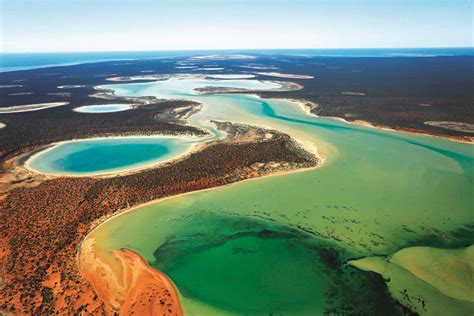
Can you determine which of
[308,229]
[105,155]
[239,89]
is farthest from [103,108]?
[308,229]

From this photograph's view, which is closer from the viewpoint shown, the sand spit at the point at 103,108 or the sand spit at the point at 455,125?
the sand spit at the point at 455,125

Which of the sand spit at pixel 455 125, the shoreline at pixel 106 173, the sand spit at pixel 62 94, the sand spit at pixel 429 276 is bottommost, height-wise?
the sand spit at pixel 429 276

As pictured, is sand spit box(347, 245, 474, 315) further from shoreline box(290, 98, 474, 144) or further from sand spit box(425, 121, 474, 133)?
sand spit box(425, 121, 474, 133)

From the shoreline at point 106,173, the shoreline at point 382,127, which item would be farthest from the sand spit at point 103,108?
the shoreline at point 382,127

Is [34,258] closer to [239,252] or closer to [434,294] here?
[239,252]

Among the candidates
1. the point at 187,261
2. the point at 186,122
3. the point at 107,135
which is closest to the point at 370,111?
the point at 186,122

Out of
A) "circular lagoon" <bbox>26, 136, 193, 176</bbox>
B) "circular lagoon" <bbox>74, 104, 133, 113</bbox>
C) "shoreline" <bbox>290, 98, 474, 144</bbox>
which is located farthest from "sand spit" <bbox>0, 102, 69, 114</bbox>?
"shoreline" <bbox>290, 98, 474, 144</bbox>

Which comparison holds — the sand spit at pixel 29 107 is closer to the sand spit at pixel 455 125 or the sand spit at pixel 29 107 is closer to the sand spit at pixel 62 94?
the sand spit at pixel 62 94
